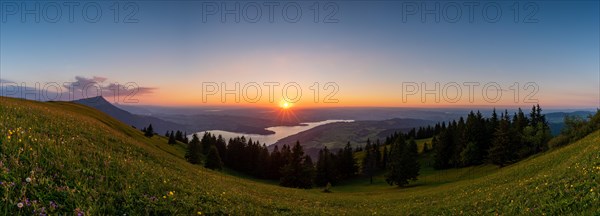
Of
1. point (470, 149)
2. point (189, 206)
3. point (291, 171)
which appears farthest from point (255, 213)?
point (470, 149)

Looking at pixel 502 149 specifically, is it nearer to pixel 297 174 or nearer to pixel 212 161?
pixel 297 174

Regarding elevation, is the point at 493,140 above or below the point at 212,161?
above

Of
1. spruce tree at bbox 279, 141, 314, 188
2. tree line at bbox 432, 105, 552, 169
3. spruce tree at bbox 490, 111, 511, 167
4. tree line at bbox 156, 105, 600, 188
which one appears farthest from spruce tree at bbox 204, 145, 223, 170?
spruce tree at bbox 490, 111, 511, 167

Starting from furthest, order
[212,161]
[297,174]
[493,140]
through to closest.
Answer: [212,161] < [297,174] < [493,140]

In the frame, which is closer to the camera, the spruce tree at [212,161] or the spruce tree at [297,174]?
the spruce tree at [297,174]

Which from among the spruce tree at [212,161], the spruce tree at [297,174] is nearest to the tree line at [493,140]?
the spruce tree at [297,174]

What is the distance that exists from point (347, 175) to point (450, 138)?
36837 millimetres

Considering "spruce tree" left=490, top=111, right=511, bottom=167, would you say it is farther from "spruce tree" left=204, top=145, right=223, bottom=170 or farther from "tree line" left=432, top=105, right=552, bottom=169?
"spruce tree" left=204, top=145, right=223, bottom=170

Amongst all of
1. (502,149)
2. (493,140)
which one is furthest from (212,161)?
(493,140)

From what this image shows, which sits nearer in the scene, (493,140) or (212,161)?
(493,140)

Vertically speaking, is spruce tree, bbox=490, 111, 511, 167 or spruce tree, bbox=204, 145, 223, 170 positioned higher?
spruce tree, bbox=490, 111, 511, 167

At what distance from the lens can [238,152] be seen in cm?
10662

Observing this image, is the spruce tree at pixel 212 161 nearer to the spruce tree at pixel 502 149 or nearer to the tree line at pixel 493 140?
the tree line at pixel 493 140

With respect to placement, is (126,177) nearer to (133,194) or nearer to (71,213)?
(133,194)
